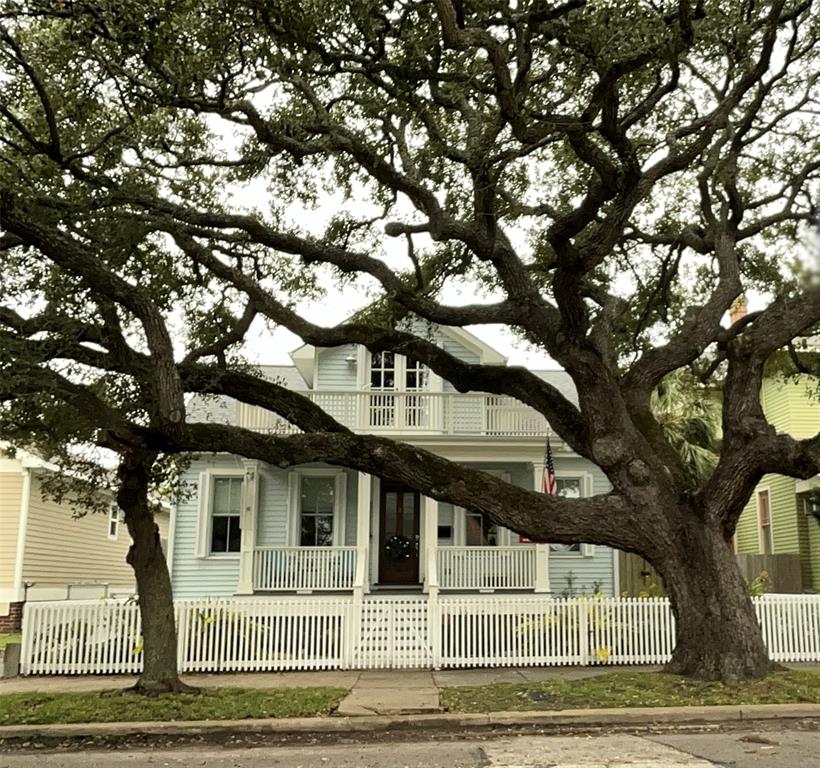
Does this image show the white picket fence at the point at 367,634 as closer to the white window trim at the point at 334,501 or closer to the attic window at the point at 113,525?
the white window trim at the point at 334,501

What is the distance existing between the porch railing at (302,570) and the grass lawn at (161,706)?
6612mm

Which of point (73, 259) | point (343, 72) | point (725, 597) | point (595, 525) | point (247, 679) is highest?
point (343, 72)

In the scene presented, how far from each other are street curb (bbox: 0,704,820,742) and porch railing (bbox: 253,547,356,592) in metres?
8.23

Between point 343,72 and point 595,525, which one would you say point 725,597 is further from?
point 343,72

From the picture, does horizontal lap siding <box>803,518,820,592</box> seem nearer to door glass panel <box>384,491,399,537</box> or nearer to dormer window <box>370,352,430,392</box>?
dormer window <box>370,352,430,392</box>

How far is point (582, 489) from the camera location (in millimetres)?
20000

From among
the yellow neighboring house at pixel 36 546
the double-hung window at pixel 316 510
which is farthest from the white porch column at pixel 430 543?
the yellow neighboring house at pixel 36 546

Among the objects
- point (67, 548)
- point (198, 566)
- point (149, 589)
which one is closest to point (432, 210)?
point (149, 589)

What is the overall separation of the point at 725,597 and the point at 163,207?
9038mm

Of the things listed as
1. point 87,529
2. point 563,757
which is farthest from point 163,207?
point 87,529

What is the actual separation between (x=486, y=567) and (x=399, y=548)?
2.52 metres

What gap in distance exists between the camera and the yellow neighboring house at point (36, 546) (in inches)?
822

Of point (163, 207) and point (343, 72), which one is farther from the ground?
point (343, 72)

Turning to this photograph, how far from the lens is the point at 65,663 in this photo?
13.7 m
